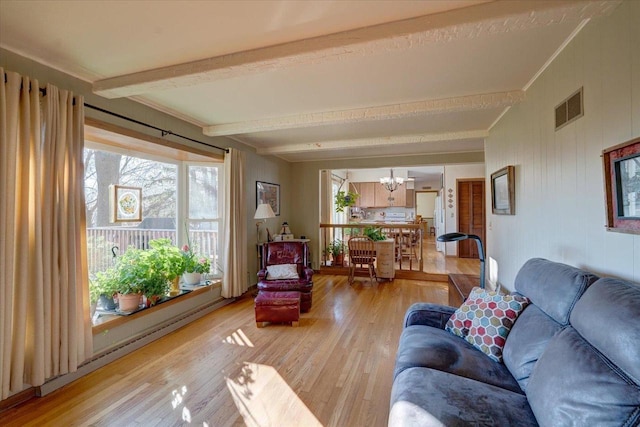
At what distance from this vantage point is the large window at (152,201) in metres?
2.98

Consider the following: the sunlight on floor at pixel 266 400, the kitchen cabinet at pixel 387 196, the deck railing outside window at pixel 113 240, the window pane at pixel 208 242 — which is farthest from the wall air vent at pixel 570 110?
the kitchen cabinet at pixel 387 196

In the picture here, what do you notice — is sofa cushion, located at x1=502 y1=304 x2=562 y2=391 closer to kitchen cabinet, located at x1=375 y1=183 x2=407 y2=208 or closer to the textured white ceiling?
the textured white ceiling

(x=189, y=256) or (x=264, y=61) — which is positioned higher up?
(x=264, y=61)

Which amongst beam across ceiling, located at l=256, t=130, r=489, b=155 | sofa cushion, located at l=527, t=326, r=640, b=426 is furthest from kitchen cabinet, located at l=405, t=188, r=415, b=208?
sofa cushion, located at l=527, t=326, r=640, b=426

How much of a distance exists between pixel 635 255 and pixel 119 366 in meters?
3.67

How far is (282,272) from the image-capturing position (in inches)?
154

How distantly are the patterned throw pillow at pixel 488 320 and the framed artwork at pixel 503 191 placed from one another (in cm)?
135

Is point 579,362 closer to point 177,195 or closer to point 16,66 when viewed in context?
point 16,66

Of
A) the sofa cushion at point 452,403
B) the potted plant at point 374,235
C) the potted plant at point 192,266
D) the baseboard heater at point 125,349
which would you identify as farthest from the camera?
the potted plant at point 374,235

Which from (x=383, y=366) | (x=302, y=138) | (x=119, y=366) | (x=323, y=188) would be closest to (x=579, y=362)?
(x=383, y=366)

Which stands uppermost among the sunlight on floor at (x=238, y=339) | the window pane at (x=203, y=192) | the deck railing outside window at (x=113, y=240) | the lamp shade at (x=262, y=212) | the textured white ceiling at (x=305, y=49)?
the textured white ceiling at (x=305, y=49)

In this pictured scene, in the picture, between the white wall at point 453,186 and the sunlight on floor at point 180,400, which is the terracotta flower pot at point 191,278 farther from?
the white wall at point 453,186

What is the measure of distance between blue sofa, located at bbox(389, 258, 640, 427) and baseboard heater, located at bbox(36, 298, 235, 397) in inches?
99.0

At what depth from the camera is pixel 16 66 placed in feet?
6.42
